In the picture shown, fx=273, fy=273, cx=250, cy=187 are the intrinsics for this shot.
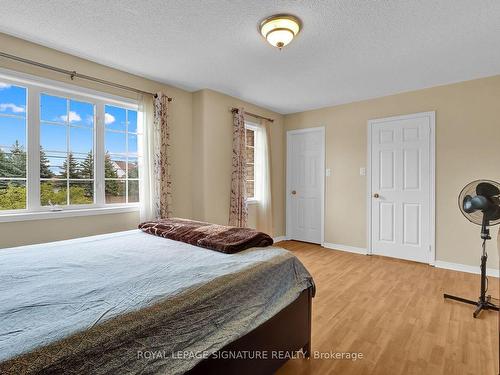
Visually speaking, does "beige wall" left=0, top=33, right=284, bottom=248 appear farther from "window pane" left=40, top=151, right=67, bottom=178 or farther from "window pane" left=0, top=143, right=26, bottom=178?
"window pane" left=0, top=143, right=26, bottom=178

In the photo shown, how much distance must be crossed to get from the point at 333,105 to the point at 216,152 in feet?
7.10

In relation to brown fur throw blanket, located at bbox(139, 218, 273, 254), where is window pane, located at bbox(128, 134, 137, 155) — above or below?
above

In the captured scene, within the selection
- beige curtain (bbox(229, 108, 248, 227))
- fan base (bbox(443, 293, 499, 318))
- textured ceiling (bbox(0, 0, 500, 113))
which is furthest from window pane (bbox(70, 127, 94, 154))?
fan base (bbox(443, 293, 499, 318))

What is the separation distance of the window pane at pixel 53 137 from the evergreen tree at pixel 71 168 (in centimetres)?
10

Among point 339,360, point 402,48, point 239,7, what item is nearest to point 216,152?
point 239,7

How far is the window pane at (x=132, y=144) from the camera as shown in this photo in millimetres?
3312

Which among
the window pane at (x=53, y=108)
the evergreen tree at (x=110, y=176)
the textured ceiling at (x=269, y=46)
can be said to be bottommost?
the evergreen tree at (x=110, y=176)

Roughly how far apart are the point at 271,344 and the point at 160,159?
253 cm

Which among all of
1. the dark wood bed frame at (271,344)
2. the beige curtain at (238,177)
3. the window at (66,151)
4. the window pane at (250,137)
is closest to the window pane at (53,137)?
the window at (66,151)

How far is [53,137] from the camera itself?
2713mm

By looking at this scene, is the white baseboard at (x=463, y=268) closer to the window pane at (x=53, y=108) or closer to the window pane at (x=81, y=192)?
the window pane at (x=81, y=192)

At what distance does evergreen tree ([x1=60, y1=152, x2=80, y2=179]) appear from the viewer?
2.79 meters

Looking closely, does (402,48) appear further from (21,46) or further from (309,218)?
(21,46)

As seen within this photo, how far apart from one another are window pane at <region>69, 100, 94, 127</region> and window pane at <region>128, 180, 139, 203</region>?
777mm
